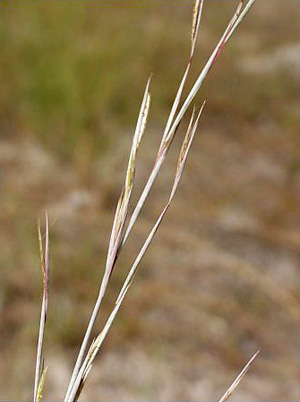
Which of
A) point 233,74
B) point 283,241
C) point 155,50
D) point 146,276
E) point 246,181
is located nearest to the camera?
point 146,276

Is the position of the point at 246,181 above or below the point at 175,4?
below

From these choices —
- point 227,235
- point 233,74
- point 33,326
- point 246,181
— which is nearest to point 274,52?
point 233,74

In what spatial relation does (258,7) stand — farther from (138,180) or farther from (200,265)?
(200,265)

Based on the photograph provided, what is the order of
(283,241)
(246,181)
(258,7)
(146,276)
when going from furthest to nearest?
(258,7)
(246,181)
(283,241)
(146,276)

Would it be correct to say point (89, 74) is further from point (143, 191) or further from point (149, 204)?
point (143, 191)

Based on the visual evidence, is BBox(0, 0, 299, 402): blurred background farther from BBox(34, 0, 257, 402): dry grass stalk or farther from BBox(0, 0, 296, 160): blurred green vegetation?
BBox(34, 0, 257, 402): dry grass stalk

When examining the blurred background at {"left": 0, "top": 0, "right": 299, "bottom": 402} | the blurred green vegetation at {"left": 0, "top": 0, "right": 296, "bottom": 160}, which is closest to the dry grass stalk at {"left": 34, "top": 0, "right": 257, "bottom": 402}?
the blurred background at {"left": 0, "top": 0, "right": 299, "bottom": 402}

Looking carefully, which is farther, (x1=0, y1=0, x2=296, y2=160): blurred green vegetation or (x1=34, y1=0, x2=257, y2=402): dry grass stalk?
(x1=0, y1=0, x2=296, y2=160): blurred green vegetation

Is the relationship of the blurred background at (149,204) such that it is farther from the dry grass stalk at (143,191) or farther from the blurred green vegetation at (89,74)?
the dry grass stalk at (143,191)

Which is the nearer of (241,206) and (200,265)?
(200,265)
